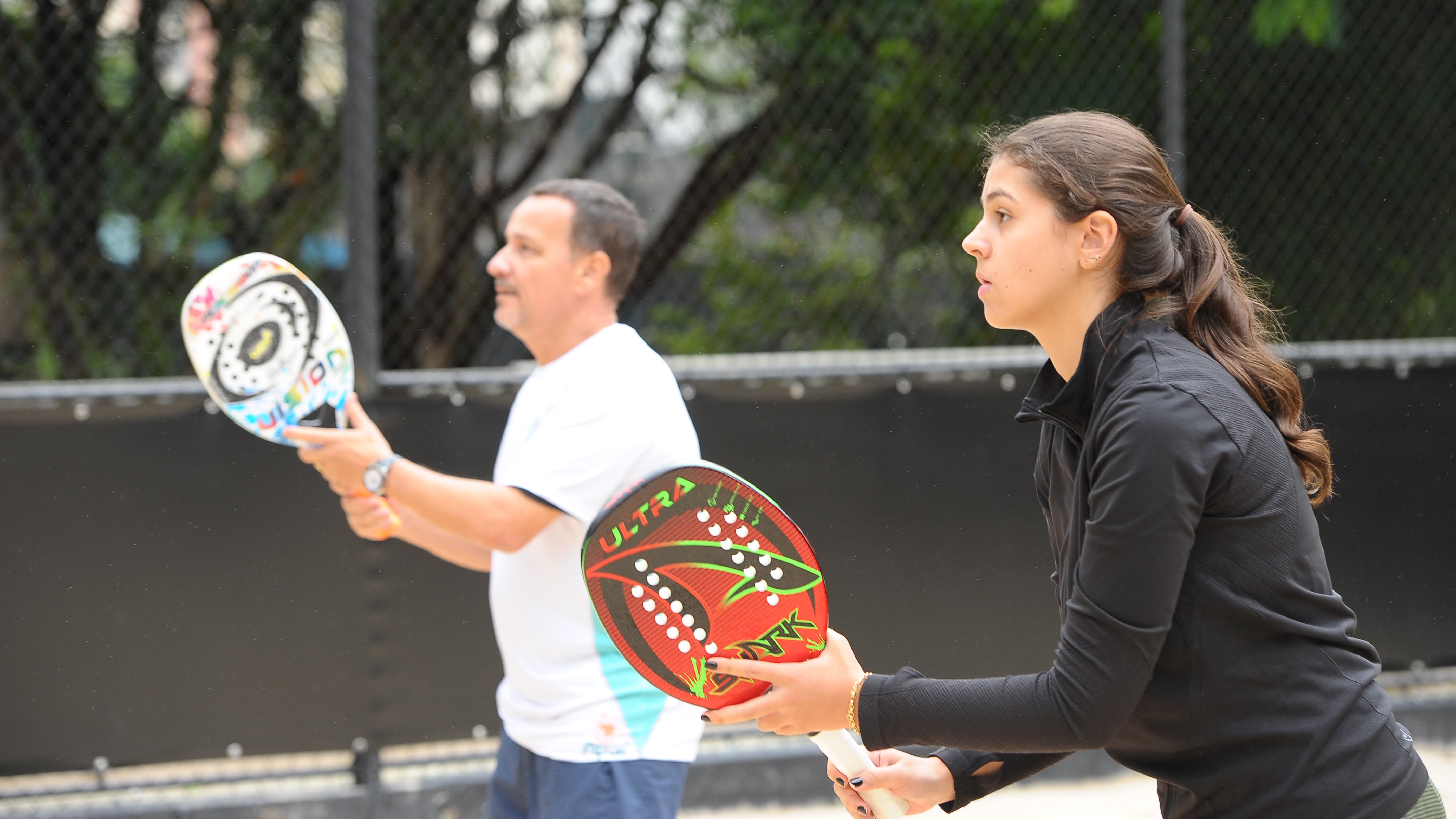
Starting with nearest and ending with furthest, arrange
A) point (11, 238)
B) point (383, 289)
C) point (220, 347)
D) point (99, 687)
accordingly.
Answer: point (220, 347)
point (99, 687)
point (383, 289)
point (11, 238)

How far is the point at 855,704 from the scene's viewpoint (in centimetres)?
151

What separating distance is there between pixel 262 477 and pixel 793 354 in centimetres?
184

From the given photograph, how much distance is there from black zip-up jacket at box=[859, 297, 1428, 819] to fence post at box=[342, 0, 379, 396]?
2942 millimetres

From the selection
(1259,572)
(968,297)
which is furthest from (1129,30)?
(1259,572)

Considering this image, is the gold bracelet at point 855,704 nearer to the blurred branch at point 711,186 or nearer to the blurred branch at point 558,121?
the blurred branch at point 711,186

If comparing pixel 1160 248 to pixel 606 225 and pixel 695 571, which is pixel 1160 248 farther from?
pixel 606 225

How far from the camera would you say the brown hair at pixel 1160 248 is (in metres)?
1.51

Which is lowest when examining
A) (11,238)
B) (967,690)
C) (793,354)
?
(11,238)

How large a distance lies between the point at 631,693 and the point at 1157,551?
1320 mm

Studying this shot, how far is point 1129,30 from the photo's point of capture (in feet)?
16.9

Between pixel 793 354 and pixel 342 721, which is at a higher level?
pixel 793 354

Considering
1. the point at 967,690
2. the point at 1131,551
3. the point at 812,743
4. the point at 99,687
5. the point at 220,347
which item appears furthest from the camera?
the point at 812,743

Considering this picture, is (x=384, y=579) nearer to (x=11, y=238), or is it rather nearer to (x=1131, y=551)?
(x=11, y=238)

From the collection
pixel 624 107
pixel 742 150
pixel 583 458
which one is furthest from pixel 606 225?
pixel 742 150
